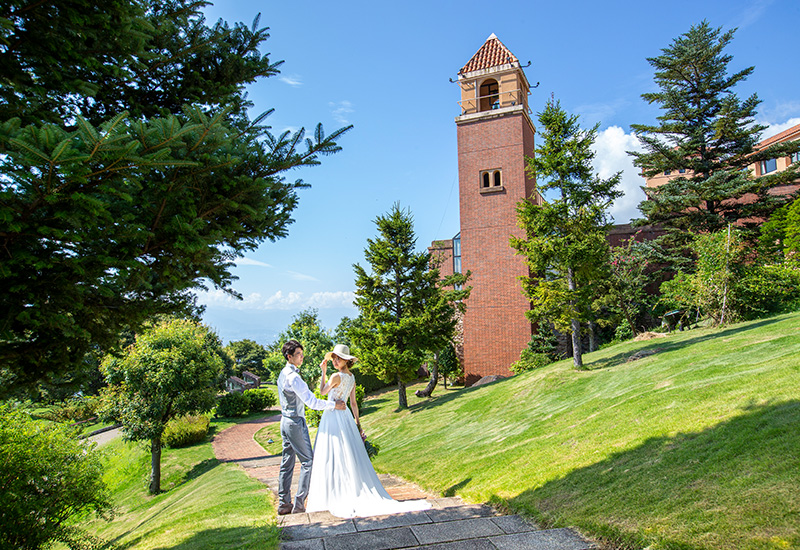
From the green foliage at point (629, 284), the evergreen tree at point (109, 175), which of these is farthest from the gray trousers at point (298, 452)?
the green foliage at point (629, 284)

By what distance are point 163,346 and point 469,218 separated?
15.3 meters

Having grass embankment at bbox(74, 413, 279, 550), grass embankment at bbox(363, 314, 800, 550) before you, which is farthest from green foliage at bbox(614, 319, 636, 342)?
grass embankment at bbox(74, 413, 279, 550)

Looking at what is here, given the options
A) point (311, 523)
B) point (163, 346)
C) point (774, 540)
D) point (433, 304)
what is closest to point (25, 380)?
point (311, 523)

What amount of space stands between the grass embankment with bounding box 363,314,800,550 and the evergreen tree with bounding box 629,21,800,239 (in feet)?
36.8

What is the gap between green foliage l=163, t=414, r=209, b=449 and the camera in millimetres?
20875

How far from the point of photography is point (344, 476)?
19.9 feet

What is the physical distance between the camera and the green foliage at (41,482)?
6.63 metres

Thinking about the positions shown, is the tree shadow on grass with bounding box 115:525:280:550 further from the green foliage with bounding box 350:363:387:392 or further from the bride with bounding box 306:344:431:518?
the green foliage with bounding box 350:363:387:392

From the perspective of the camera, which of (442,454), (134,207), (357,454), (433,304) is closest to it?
(134,207)

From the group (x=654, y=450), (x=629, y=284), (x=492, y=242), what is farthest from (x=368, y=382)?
(x=654, y=450)

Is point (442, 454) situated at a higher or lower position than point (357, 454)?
lower

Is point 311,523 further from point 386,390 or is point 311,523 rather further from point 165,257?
point 386,390

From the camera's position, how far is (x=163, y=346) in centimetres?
1606

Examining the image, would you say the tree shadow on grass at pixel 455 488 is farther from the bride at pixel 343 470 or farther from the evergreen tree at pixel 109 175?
the evergreen tree at pixel 109 175
